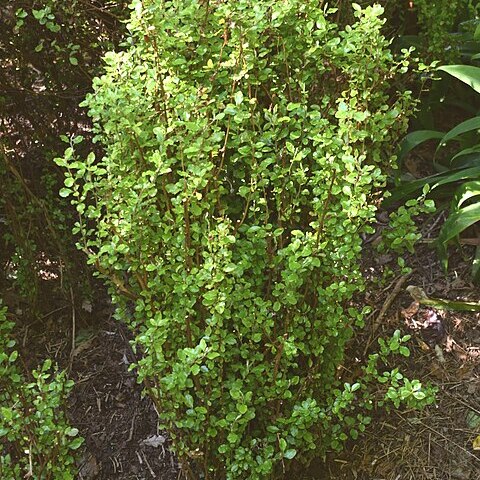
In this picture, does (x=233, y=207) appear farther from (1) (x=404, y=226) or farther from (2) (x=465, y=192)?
(2) (x=465, y=192)

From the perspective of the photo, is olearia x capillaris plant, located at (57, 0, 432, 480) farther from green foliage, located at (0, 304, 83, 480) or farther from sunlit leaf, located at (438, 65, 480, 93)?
sunlit leaf, located at (438, 65, 480, 93)

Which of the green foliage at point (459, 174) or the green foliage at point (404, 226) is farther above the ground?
the green foliage at point (404, 226)

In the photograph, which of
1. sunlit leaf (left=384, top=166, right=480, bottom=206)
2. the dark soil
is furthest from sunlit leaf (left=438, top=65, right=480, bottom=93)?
the dark soil

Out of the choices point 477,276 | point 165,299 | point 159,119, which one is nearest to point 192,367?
point 165,299

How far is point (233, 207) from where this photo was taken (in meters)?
2.30

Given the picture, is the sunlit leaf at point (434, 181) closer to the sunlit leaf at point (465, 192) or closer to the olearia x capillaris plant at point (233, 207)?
the sunlit leaf at point (465, 192)

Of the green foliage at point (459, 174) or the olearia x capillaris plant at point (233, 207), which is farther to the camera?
the green foliage at point (459, 174)

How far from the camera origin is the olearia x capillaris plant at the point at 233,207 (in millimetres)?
1998

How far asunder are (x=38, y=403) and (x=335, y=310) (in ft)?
2.99

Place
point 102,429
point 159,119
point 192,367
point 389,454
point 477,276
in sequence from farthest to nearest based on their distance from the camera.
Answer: point 477,276
point 102,429
point 389,454
point 159,119
point 192,367

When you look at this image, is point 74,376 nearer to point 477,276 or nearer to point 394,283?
point 394,283

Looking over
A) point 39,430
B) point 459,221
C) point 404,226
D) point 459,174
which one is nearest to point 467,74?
point 459,174

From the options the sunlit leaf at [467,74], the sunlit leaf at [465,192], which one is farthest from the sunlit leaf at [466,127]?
the sunlit leaf at [465,192]

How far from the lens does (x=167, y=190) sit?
6.73 ft
